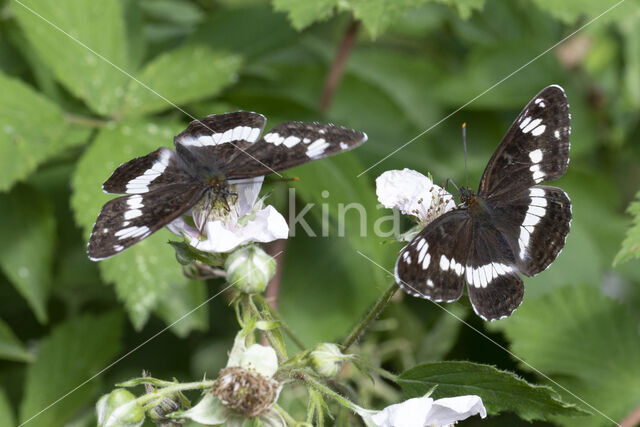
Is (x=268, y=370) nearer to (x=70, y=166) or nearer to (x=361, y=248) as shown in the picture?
(x=361, y=248)

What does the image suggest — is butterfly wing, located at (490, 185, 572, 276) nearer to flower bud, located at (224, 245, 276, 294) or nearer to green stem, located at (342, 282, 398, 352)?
green stem, located at (342, 282, 398, 352)

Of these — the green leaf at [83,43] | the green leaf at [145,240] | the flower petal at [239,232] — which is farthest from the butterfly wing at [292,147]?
the green leaf at [83,43]

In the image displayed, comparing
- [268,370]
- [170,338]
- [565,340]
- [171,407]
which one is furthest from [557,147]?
[170,338]

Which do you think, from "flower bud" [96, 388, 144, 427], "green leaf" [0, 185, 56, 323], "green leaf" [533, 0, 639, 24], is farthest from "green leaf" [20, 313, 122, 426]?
"green leaf" [533, 0, 639, 24]

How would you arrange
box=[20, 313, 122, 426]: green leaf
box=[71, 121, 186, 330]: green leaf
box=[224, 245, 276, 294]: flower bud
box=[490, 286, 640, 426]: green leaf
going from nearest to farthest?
box=[224, 245, 276, 294]: flower bud
box=[71, 121, 186, 330]: green leaf
box=[490, 286, 640, 426]: green leaf
box=[20, 313, 122, 426]: green leaf

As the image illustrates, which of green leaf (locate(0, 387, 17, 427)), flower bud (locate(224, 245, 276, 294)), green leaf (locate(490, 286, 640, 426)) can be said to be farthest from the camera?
green leaf (locate(0, 387, 17, 427))

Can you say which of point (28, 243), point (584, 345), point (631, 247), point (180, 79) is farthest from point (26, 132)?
point (584, 345)

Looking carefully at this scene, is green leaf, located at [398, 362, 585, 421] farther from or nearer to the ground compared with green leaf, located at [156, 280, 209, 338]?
farther from the ground
